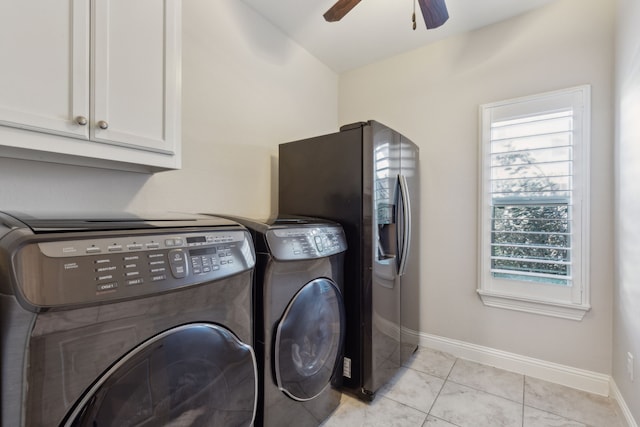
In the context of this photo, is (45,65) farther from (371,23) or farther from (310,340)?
(371,23)

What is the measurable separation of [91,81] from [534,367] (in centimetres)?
301

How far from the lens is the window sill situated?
77.9 inches

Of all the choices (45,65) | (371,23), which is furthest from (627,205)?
(45,65)

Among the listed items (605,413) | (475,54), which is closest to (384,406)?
(605,413)

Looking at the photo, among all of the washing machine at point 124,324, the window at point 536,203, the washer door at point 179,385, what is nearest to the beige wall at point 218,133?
the washing machine at point 124,324

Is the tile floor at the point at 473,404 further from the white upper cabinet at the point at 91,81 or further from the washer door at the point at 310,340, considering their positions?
the white upper cabinet at the point at 91,81

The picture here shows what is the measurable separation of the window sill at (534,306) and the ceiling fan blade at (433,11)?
74.3 inches

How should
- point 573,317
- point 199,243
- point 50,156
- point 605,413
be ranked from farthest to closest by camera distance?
point 573,317
point 605,413
point 50,156
point 199,243

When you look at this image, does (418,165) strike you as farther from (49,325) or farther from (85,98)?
(49,325)

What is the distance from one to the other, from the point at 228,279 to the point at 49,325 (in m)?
0.48

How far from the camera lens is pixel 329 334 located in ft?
5.28

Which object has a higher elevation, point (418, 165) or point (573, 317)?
point (418, 165)

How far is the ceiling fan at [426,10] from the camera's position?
5.33 ft

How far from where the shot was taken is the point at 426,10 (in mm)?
1686
